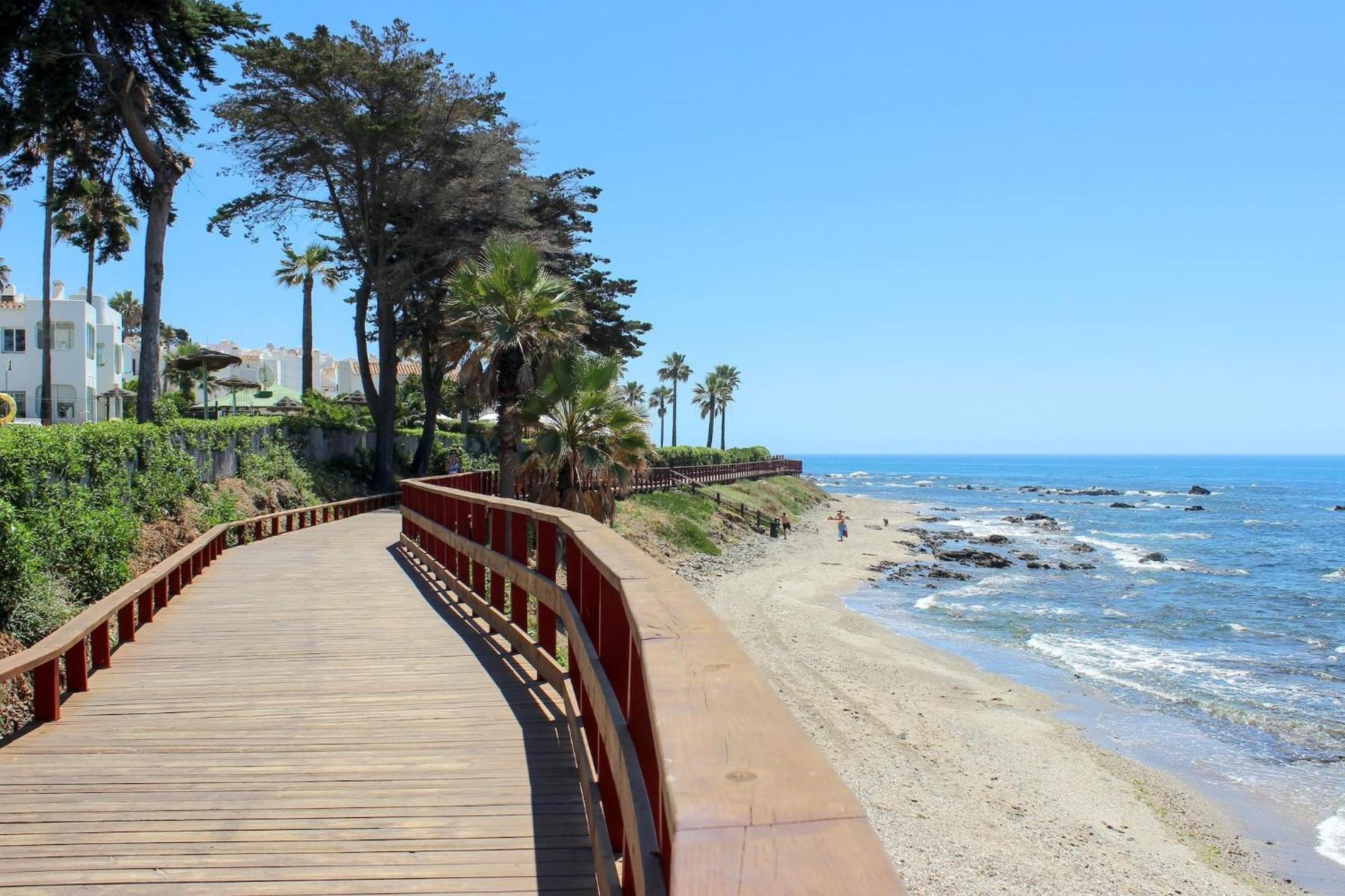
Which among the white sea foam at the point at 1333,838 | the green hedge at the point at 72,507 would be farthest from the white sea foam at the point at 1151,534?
the green hedge at the point at 72,507

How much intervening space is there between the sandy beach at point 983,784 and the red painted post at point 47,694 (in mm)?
7772

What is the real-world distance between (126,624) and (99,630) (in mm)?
1140

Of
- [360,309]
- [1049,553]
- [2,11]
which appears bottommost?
[1049,553]

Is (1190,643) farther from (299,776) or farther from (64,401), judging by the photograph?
(64,401)

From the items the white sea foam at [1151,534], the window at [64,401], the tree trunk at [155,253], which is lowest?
the white sea foam at [1151,534]

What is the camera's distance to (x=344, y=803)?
4.49 metres

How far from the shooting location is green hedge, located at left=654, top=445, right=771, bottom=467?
188ft

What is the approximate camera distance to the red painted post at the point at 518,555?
316 inches

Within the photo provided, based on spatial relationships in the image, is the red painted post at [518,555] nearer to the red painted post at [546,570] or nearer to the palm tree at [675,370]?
the red painted post at [546,570]

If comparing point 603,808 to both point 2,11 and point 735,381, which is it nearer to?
point 2,11

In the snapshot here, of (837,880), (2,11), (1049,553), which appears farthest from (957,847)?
(1049,553)

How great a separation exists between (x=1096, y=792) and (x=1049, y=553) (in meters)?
35.4

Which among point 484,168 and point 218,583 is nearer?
point 218,583

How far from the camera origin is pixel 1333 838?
1203cm
